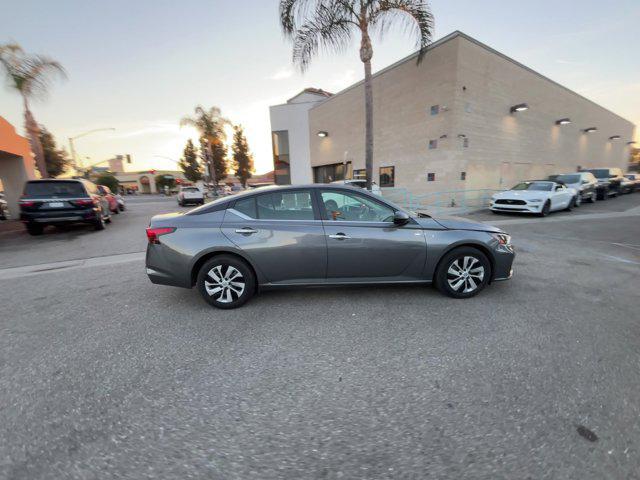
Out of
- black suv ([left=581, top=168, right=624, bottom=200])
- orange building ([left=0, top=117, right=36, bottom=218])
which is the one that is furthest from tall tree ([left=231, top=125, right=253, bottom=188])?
black suv ([left=581, top=168, right=624, bottom=200])

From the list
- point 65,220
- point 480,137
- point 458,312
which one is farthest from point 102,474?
point 480,137

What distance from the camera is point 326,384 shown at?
226 cm

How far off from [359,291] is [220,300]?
6.08 feet

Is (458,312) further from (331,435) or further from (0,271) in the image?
(0,271)

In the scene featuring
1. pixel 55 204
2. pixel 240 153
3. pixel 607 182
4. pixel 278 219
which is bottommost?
Result: pixel 607 182

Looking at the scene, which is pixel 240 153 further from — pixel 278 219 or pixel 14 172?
pixel 278 219

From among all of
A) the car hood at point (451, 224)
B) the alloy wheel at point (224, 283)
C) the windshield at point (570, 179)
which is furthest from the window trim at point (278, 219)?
the windshield at point (570, 179)

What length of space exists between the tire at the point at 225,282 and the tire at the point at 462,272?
245 centimetres

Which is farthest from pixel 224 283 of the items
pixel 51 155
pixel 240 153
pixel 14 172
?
pixel 240 153

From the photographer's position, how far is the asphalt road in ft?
5.38

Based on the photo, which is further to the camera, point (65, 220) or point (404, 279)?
point (65, 220)

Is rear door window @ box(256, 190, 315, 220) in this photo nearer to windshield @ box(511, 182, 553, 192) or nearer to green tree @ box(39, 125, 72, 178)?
windshield @ box(511, 182, 553, 192)

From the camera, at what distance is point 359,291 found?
159 inches

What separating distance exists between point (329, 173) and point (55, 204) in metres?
19.1
